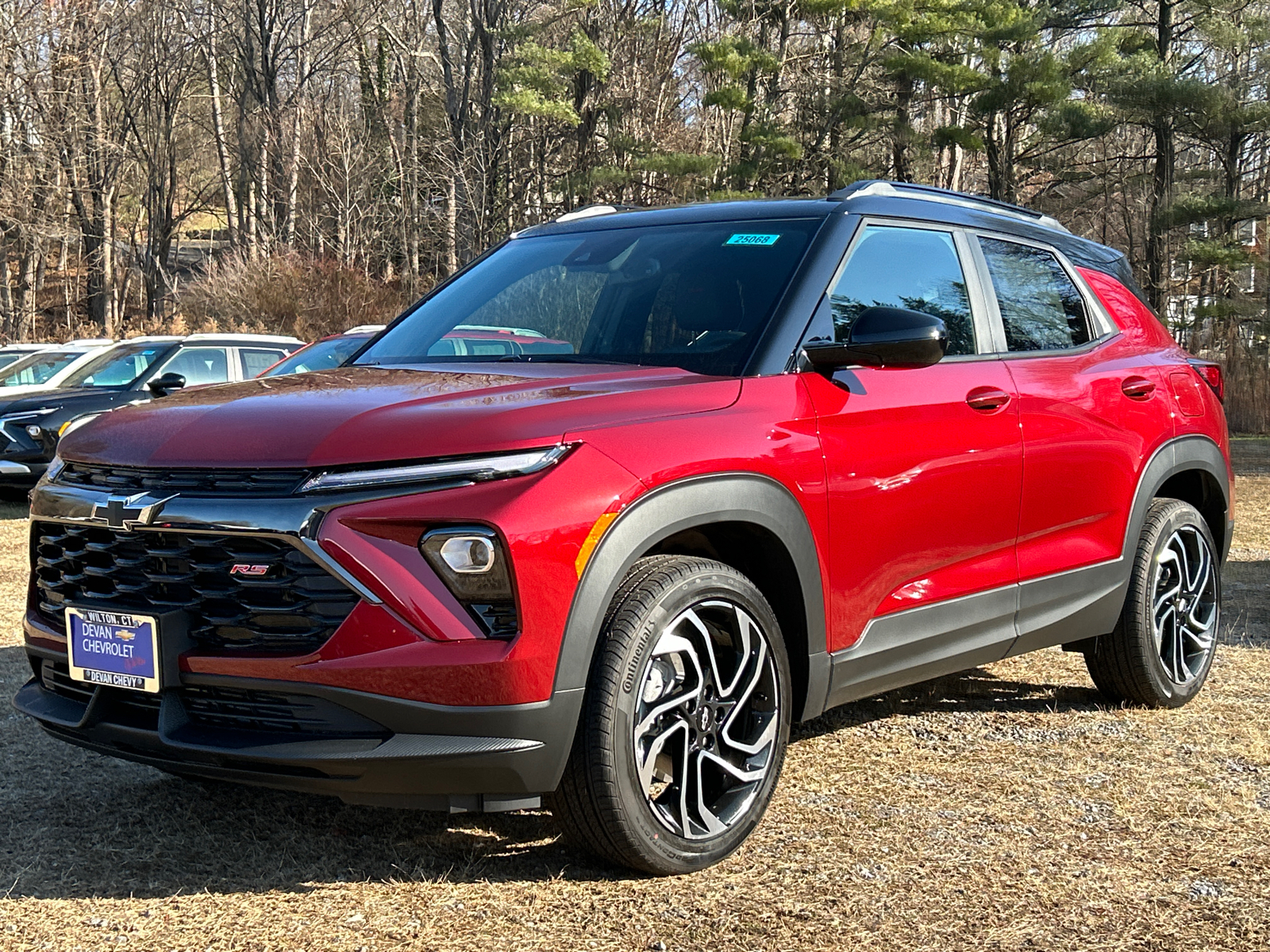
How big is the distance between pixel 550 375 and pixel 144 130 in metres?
47.7

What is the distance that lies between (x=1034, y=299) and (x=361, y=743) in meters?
3.20

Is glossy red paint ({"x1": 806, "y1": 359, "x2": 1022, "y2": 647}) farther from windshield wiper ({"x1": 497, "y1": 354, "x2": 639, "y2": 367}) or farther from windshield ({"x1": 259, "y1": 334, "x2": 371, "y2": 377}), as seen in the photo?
windshield ({"x1": 259, "y1": 334, "x2": 371, "y2": 377})

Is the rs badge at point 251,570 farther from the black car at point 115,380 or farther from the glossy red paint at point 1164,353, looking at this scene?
the black car at point 115,380

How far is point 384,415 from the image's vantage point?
10.7ft

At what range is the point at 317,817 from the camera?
13.5 feet

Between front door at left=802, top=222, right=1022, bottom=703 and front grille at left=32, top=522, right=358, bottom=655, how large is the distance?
155 cm

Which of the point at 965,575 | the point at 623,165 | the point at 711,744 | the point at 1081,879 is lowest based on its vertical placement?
the point at 1081,879

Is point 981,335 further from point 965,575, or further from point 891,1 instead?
point 891,1

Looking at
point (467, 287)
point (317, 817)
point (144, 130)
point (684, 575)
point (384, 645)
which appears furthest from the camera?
point (144, 130)

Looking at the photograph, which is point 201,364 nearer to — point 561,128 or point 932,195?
point 932,195

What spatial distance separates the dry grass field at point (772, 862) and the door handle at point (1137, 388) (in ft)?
4.32

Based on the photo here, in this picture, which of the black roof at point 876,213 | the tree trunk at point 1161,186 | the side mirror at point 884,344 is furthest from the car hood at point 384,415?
the tree trunk at point 1161,186

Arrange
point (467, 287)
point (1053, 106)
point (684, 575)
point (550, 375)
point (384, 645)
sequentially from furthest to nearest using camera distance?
1. point (1053, 106)
2. point (467, 287)
3. point (550, 375)
4. point (684, 575)
5. point (384, 645)

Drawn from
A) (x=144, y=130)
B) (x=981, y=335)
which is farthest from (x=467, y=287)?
(x=144, y=130)
